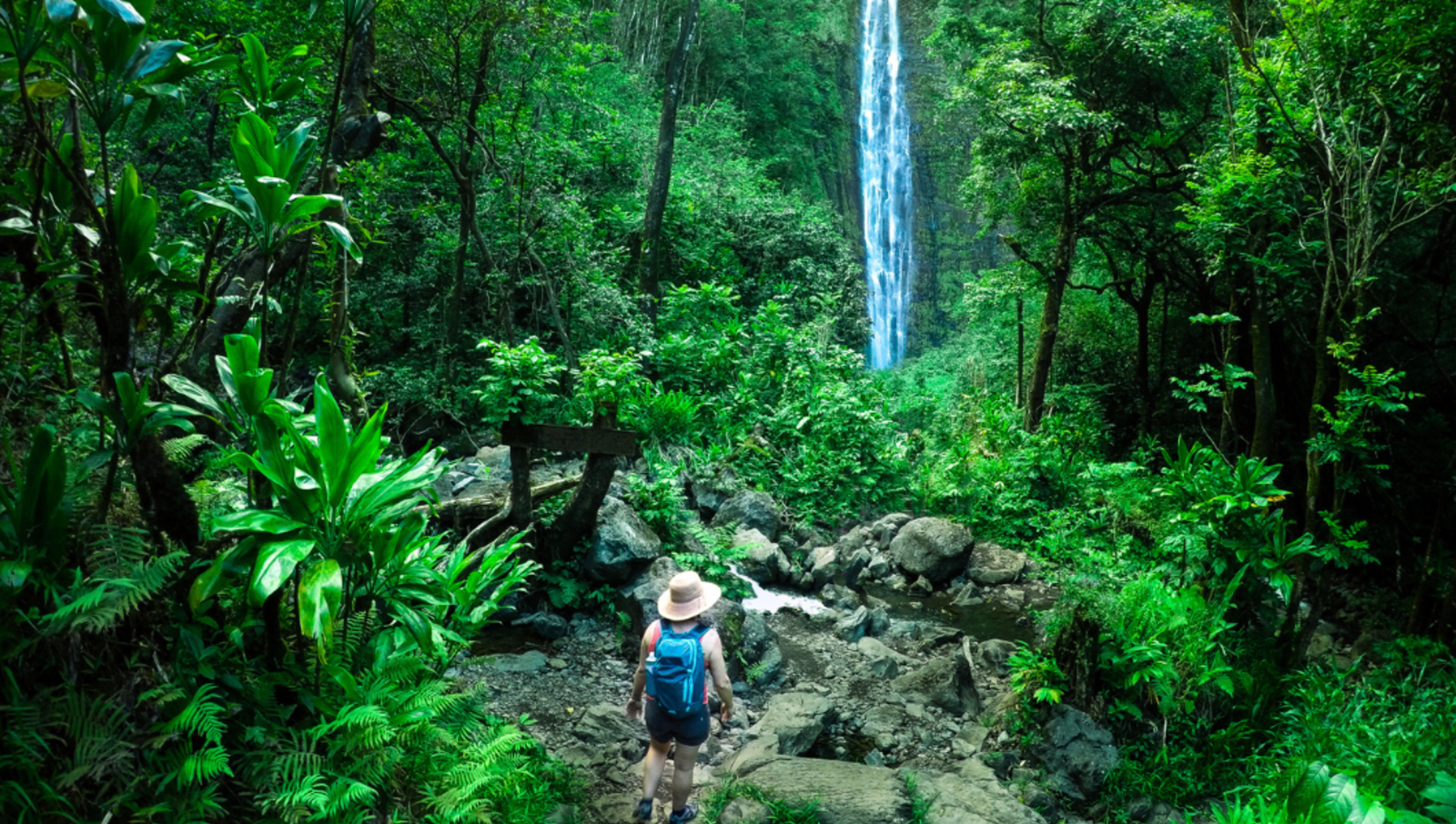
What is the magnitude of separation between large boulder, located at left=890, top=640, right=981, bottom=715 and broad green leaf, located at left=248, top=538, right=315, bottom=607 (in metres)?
5.05

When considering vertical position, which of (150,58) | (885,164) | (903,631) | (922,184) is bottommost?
(903,631)

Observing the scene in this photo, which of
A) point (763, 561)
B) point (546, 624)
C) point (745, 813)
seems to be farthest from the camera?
point (763, 561)

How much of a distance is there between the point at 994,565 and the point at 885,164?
21992mm

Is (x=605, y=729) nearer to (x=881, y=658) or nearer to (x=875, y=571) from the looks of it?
(x=881, y=658)

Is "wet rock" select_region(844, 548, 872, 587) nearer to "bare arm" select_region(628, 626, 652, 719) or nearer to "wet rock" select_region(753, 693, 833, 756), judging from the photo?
"wet rock" select_region(753, 693, 833, 756)

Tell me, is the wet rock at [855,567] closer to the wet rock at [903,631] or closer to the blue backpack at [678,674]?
the wet rock at [903,631]

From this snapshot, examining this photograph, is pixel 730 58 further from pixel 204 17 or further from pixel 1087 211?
pixel 204 17

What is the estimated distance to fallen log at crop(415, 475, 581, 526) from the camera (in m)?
6.62

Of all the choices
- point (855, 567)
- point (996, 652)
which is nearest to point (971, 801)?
point (996, 652)

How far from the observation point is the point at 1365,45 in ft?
18.5

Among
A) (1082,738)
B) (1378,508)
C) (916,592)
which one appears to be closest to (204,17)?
(916,592)

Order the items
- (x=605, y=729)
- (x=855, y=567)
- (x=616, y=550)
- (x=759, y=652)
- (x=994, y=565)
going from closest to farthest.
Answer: (x=605, y=729) < (x=616, y=550) < (x=759, y=652) < (x=855, y=567) < (x=994, y=565)

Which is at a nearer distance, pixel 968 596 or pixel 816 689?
pixel 816 689

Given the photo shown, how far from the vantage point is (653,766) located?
4062mm
